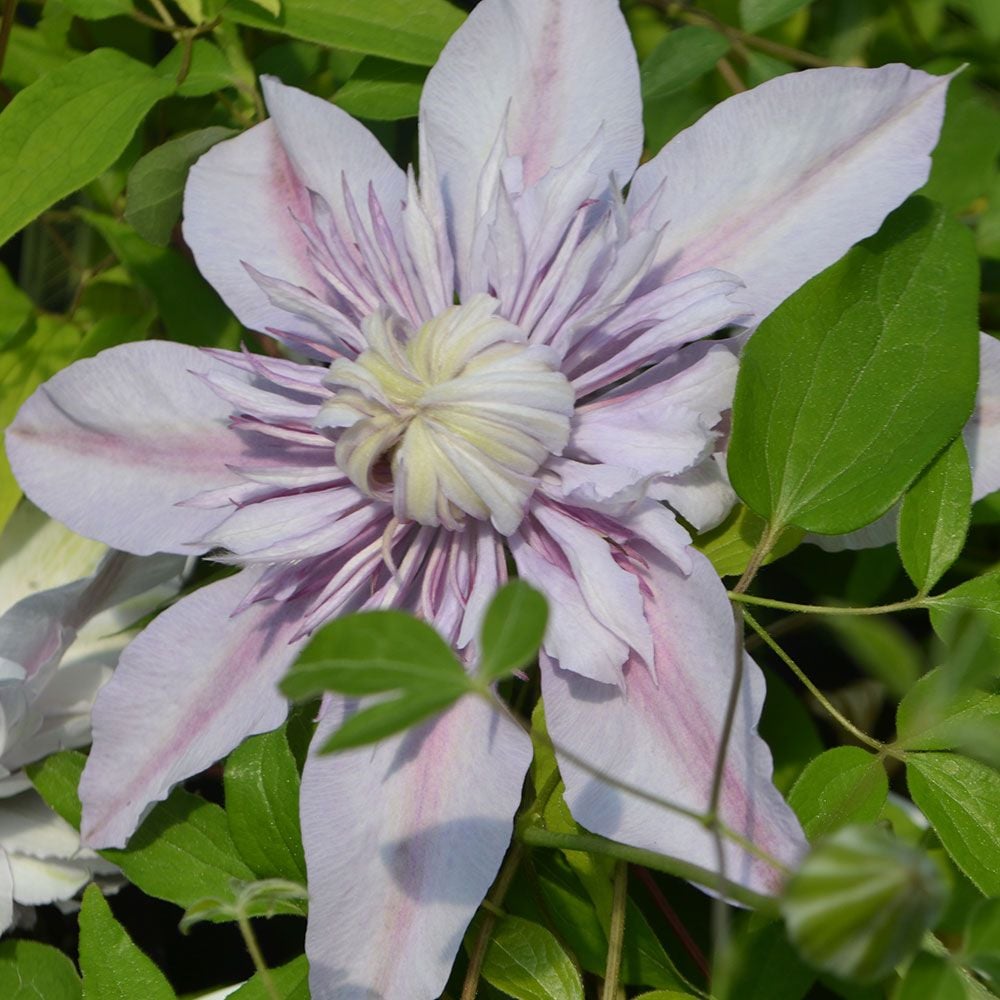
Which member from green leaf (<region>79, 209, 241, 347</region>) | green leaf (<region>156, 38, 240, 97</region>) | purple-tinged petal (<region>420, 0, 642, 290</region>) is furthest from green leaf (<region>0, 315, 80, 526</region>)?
purple-tinged petal (<region>420, 0, 642, 290</region>)

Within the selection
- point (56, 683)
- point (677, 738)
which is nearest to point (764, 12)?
point (677, 738)

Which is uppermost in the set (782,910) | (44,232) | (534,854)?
(782,910)

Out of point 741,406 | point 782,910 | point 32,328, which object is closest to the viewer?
point 782,910

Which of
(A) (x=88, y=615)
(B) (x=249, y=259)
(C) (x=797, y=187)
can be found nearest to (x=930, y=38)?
(C) (x=797, y=187)

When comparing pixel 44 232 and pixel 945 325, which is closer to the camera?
pixel 945 325

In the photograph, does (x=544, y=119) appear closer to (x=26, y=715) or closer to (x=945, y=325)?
(x=945, y=325)

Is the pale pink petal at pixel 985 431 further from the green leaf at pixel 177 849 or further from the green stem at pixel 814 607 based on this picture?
the green leaf at pixel 177 849
